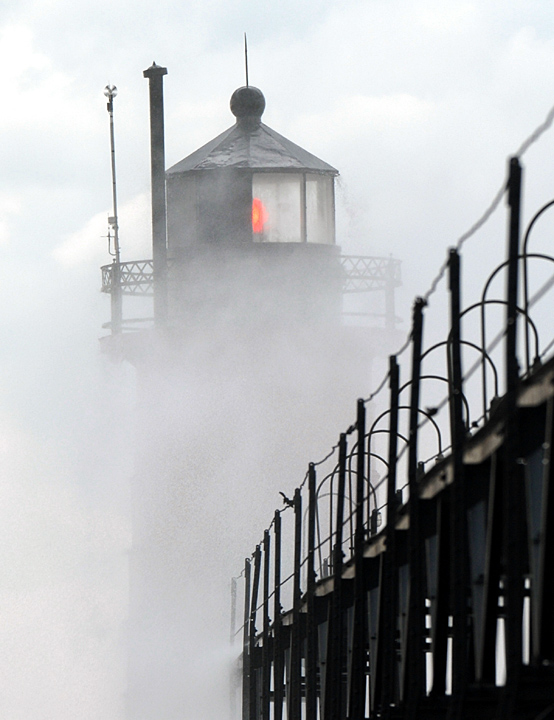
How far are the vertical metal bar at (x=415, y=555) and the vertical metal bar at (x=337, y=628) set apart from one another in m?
2.76

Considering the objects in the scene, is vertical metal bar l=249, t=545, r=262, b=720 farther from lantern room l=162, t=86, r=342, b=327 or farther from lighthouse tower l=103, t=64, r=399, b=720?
lantern room l=162, t=86, r=342, b=327

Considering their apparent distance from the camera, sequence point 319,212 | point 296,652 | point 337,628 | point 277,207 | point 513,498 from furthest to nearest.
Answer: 1. point 319,212
2. point 277,207
3. point 296,652
4. point 337,628
5. point 513,498

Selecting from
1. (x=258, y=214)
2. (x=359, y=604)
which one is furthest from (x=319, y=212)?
(x=359, y=604)

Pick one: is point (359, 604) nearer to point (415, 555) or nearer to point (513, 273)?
point (415, 555)

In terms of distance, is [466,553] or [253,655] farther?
[253,655]

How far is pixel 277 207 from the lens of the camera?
122 feet

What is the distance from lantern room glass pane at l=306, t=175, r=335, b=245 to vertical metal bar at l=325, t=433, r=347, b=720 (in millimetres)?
22389

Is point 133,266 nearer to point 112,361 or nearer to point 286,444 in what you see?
point 112,361

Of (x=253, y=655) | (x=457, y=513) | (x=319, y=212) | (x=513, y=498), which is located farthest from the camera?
(x=319, y=212)

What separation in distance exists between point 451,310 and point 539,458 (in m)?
2.00

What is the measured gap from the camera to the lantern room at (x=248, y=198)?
36.8 meters

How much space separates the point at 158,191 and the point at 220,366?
383 cm

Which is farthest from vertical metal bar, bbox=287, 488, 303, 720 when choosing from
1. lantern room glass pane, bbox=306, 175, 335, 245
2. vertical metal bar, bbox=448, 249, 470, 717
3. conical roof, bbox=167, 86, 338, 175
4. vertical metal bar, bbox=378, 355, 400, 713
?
conical roof, bbox=167, 86, 338, 175

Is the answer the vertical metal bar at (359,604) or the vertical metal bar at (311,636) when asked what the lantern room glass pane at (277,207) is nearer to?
the vertical metal bar at (311,636)
